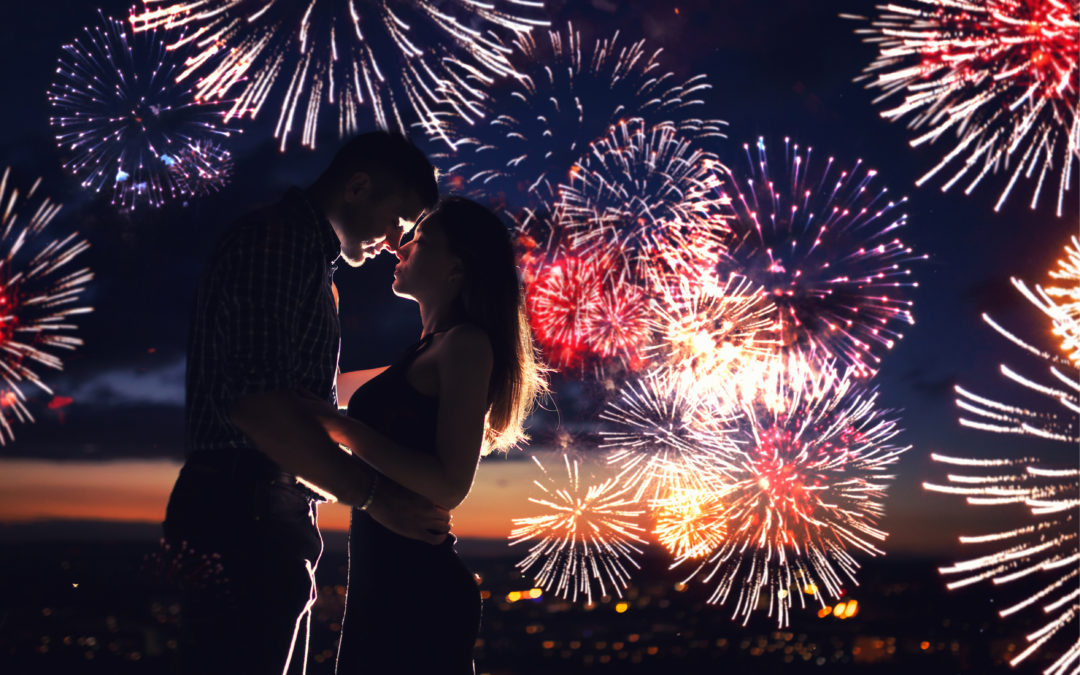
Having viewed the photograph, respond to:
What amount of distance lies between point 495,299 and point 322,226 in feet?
2.39

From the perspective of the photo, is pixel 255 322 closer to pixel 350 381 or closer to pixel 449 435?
pixel 449 435

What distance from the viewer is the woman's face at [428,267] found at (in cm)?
303

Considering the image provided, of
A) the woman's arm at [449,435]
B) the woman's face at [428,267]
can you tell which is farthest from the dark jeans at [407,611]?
the woman's face at [428,267]

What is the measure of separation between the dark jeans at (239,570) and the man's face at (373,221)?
38.8 inches

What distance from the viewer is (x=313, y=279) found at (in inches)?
102

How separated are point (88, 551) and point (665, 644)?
7172 cm

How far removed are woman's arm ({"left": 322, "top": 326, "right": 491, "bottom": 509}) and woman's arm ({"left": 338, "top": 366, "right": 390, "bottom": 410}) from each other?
1.06 metres

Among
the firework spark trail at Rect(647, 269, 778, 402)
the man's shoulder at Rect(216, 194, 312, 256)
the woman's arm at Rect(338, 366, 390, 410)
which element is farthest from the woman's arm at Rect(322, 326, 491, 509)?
the firework spark trail at Rect(647, 269, 778, 402)

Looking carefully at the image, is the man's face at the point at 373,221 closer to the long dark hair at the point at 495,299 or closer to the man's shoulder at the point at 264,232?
the long dark hair at the point at 495,299

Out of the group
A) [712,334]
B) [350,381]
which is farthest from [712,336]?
[350,381]

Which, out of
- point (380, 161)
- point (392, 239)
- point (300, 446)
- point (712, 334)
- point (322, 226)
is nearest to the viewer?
point (300, 446)

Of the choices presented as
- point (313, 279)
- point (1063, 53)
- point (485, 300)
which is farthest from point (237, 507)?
point (1063, 53)

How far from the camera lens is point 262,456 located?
2.43 metres

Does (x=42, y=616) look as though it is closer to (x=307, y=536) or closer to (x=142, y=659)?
(x=142, y=659)
